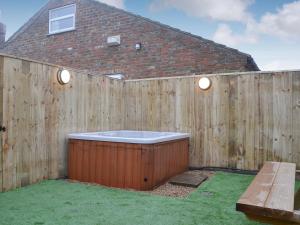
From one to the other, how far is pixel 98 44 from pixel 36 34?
9.86 feet

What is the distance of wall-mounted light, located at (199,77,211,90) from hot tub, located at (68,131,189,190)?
46.2 inches

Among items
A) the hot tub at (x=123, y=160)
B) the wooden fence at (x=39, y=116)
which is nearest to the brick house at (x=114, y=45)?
the wooden fence at (x=39, y=116)

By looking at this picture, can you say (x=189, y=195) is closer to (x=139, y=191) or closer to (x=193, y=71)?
(x=139, y=191)

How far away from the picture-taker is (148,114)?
222 inches

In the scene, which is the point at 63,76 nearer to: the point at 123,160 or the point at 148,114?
the point at 123,160

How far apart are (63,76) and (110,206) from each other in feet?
7.42

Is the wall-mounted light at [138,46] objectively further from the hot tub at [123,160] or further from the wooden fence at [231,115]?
the hot tub at [123,160]

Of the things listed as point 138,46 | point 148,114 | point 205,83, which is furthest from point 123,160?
point 138,46

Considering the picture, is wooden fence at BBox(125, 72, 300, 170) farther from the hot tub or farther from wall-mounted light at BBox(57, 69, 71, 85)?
wall-mounted light at BBox(57, 69, 71, 85)

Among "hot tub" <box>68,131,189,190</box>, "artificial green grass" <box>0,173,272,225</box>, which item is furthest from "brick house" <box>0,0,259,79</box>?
"artificial green grass" <box>0,173,272,225</box>

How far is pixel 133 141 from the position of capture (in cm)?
372

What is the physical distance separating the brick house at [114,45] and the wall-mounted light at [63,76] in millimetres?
3710

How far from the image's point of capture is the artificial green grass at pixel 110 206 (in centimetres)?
254

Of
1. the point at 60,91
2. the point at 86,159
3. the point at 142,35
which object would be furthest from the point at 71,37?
the point at 86,159
